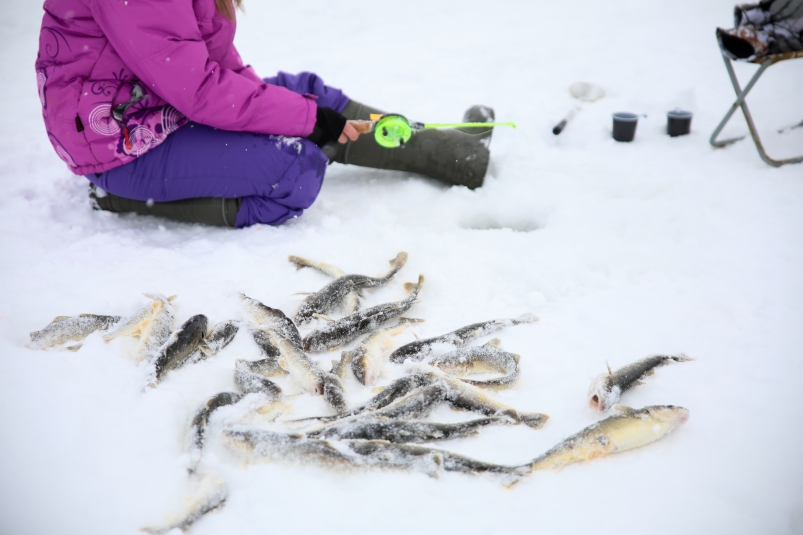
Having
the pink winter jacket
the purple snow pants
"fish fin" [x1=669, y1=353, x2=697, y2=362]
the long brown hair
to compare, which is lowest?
"fish fin" [x1=669, y1=353, x2=697, y2=362]

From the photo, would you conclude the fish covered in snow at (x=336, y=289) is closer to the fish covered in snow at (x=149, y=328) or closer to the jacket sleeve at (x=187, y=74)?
the fish covered in snow at (x=149, y=328)

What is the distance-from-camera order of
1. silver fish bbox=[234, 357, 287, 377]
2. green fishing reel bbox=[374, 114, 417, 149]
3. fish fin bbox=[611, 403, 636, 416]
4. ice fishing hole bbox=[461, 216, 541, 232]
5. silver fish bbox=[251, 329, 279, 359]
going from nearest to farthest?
fish fin bbox=[611, 403, 636, 416], silver fish bbox=[234, 357, 287, 377], silver fish bbox=[251, 329, 279, 359], green fishing reel bbox=[374, 114, 417, 149], ice fishing hole bbox=[461, 216, 541, 232]

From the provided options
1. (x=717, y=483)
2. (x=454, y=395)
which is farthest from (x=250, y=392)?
(x=717, y=483)

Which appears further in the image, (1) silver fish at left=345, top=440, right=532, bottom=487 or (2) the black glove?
(2) the black glove

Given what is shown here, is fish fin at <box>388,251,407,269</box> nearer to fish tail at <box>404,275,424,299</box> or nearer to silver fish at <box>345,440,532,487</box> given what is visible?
fish tail at <box>404,275,424,299</box>

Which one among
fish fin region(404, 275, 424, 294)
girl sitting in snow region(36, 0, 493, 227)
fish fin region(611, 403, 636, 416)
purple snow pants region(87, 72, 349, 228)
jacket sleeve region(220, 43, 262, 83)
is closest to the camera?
fish fin region(611, 403, 636, 416)

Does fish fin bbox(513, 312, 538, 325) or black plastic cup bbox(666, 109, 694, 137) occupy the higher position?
black plastic cup bbox(666, 109, 694, 137)

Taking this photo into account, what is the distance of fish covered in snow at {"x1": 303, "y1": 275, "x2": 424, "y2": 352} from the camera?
2.43 meters

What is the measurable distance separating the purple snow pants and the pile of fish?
0.86 metres

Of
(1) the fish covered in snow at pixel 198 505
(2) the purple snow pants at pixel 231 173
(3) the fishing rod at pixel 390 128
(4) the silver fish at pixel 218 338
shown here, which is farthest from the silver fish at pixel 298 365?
(3) the fishing rod at pixel 390 128

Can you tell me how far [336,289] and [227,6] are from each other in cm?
175

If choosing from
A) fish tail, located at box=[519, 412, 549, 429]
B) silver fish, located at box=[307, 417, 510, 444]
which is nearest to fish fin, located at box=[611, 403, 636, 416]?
fish tail, located at box=[519, 412, 549, 429]

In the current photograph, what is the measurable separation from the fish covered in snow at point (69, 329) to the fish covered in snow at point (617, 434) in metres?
2.00

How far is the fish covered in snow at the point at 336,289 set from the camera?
2664 millimetres
